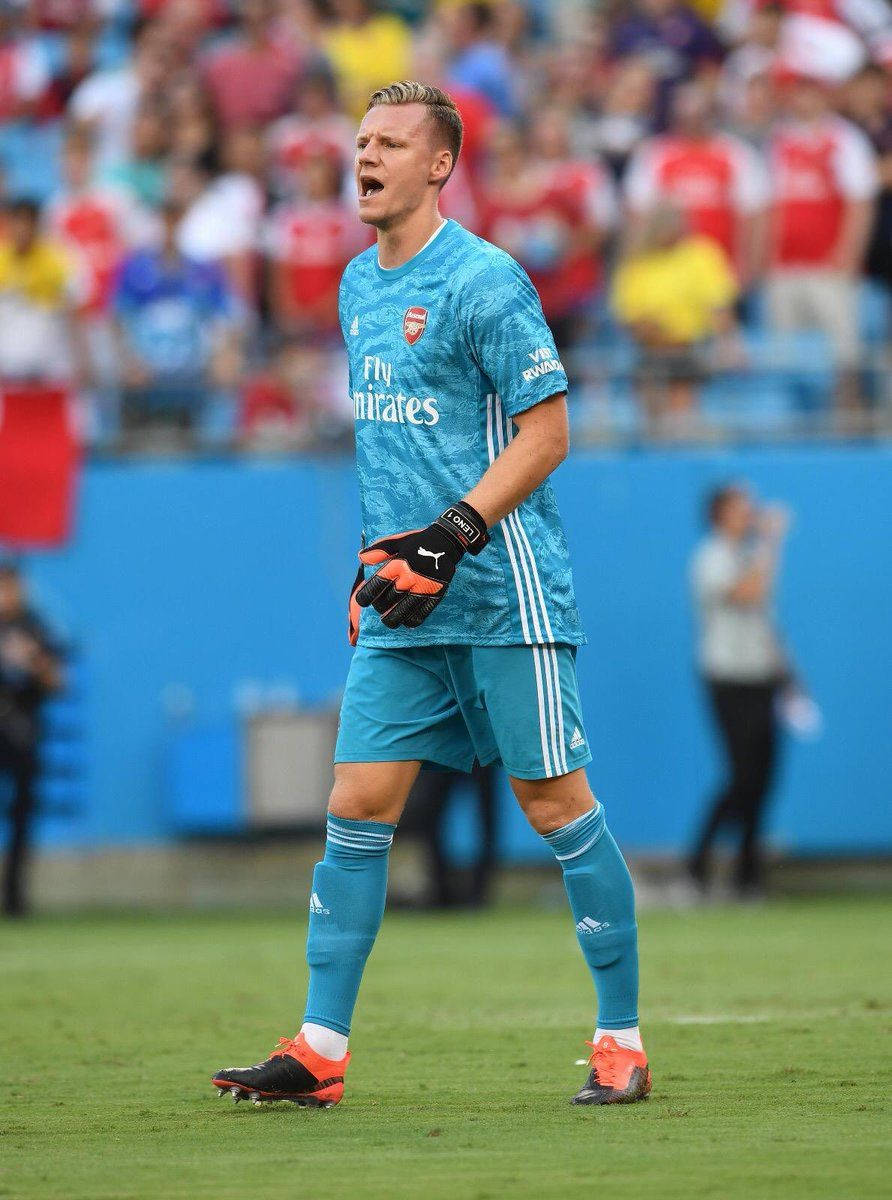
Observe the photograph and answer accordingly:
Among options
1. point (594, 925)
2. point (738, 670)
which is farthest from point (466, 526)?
point (738, 670)

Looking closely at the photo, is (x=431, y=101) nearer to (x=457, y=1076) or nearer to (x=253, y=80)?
(x=457, y=1076)

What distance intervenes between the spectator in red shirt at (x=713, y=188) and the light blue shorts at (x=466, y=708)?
9.37 m

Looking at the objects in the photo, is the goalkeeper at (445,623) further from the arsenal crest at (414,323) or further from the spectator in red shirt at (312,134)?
the spectator in red shirt at (312,134)

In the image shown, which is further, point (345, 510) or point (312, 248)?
point (312, 248)

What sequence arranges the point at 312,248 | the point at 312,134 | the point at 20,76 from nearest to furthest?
1. the point at 312,248
2. the point at 312,134
3. the point at 20,76

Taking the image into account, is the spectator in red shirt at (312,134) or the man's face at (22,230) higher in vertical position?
the spectator in red shirt at (312,134)

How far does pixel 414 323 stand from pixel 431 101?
58 centimetres

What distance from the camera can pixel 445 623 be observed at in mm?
5199

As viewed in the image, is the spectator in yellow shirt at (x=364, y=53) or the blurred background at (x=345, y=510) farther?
the spectator in yellow shirt at (x=364, y=53)

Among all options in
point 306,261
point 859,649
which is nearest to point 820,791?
point 859,649

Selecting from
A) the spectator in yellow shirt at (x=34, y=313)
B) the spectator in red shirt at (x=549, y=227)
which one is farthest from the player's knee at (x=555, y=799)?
the spectator in yellow shirt at (x=34, y=313)

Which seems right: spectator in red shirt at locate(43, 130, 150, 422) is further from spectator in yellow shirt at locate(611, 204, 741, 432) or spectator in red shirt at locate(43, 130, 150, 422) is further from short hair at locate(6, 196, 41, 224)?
spectator in yellow shirt at locate(611, 204, 741, 432)

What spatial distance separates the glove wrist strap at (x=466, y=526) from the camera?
4949 millimetres

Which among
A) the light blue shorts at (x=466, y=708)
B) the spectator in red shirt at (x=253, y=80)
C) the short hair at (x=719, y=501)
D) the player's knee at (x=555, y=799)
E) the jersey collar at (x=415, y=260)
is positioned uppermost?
the spectator in red shirt at (x=253, y=80)
